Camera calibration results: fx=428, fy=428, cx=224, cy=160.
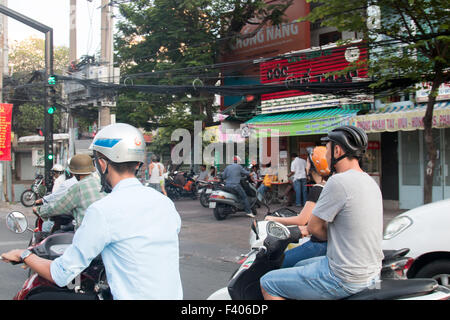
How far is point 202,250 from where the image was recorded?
25.5 ft

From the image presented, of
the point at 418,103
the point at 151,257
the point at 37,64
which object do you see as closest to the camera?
the point at 151,257

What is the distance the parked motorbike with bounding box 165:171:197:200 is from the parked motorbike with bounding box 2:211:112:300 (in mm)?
13427

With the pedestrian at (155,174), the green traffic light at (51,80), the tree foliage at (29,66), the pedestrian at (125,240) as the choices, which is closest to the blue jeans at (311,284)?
the pedestrian at (125,240)

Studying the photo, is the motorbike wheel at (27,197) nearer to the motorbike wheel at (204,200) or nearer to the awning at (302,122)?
the motorbike wheel at (204,200)

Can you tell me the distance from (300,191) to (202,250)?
606cm

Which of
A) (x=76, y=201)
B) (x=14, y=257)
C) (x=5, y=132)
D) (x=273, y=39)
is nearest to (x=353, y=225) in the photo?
(x=14, y=257)

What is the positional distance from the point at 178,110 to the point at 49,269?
16331 millimetres

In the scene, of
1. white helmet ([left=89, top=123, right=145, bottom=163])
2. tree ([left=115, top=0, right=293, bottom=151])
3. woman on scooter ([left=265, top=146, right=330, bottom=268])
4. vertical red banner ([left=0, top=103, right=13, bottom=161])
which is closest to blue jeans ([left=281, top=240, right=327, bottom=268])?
woman on scooter ([left=265, top=146, right=330, bottom=268])

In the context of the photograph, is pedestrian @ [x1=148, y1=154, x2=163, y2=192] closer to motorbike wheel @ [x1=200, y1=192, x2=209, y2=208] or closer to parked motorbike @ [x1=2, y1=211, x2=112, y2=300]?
motorbike wheel @ [x1=200, y1=192, x2=209, y2=208]

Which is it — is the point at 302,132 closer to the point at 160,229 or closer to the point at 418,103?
the point at 418,103

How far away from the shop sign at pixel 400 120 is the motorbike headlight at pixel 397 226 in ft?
21.8

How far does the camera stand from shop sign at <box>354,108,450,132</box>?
998 cm
